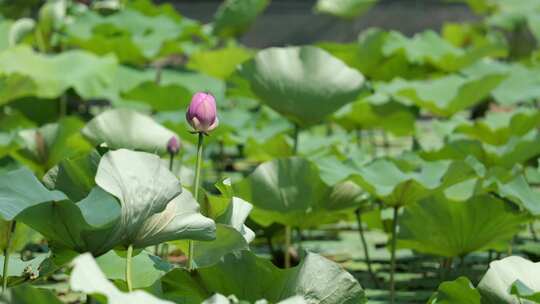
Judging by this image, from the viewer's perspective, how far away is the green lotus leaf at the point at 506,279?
1091 mm

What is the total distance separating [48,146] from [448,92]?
89cm

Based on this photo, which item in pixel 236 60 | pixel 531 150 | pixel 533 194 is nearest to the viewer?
pixel 533 194

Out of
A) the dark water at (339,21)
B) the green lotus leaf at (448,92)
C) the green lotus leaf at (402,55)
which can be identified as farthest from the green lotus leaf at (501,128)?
the dark water at (339,21)

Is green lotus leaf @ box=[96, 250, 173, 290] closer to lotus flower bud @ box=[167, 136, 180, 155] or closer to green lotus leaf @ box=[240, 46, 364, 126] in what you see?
lotus flower bud @ box=[167, 136, 180, 155]

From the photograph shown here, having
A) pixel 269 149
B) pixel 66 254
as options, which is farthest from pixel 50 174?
pixel 269 149

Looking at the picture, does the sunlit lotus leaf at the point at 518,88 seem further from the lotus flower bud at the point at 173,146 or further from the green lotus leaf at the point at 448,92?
the lotus flower bud at the point at 173,146

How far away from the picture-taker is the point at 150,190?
3.39ft

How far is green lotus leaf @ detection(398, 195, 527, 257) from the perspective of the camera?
5.49 ft

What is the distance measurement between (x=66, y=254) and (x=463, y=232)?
73cm

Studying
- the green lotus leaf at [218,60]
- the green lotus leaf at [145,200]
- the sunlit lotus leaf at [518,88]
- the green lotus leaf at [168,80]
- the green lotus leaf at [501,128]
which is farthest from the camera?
the green lotus leaf at [218,60]

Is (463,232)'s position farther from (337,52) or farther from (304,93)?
(337,52)

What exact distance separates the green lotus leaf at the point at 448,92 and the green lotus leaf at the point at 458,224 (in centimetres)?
76

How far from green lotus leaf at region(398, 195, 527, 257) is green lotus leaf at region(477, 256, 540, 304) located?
21.3 inches

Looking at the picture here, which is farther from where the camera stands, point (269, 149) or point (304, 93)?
point (269, 149)
